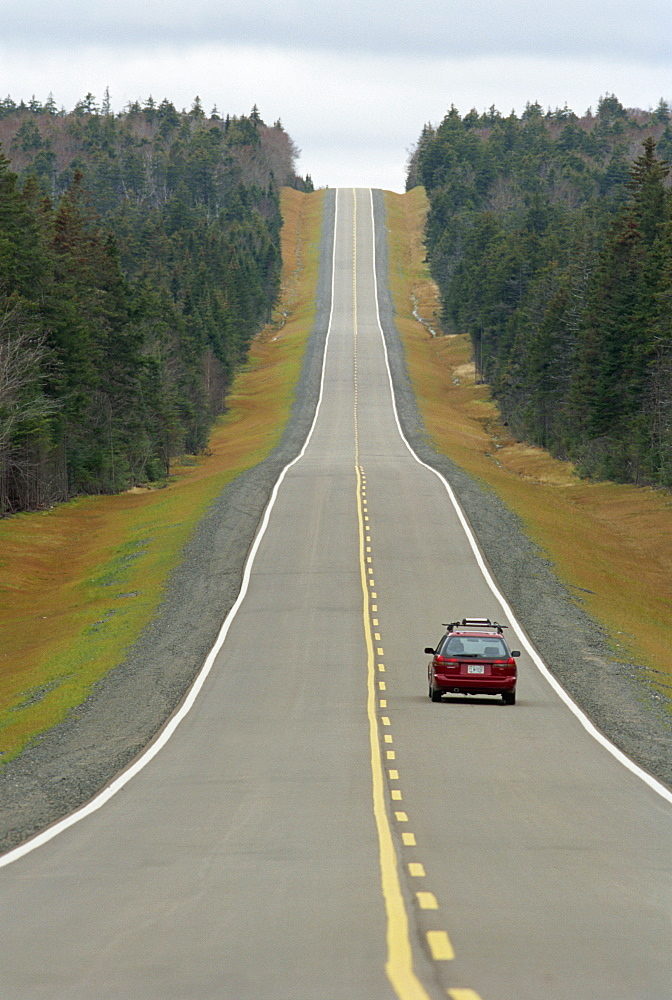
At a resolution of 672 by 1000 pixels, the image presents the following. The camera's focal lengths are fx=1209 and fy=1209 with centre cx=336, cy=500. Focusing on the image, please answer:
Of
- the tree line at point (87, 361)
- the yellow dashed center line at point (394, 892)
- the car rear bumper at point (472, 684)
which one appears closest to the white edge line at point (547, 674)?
the car rear bumper at point (472, 684)

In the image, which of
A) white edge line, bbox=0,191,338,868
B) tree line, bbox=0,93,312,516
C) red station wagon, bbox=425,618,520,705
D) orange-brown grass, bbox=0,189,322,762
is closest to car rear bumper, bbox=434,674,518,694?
red station wagon, bbox=425,618,520,705

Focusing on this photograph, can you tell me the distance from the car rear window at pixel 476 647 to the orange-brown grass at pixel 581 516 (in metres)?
5.86

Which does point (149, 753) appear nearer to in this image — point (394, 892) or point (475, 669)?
point (475, 669)

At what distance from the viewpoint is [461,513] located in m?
49.9

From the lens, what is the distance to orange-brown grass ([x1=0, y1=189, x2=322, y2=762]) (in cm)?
2856

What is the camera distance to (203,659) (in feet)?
95.0

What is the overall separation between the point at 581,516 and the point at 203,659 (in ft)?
108

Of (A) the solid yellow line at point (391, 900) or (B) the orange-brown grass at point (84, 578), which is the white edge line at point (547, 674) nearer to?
(A) the solid yellow line at point (391, 900)

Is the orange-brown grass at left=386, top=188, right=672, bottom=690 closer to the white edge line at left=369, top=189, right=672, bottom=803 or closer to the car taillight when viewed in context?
the white edge line at left=369, top=189, right=672, bottom=803

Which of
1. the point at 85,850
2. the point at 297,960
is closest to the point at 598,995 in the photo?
the point at 297,960

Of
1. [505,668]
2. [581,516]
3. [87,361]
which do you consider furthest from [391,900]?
[87,361]

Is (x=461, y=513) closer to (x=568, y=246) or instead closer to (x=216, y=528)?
(x=216, y=528)

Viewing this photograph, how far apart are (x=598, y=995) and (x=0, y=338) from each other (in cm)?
5083

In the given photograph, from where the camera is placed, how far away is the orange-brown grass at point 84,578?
1125 inches
